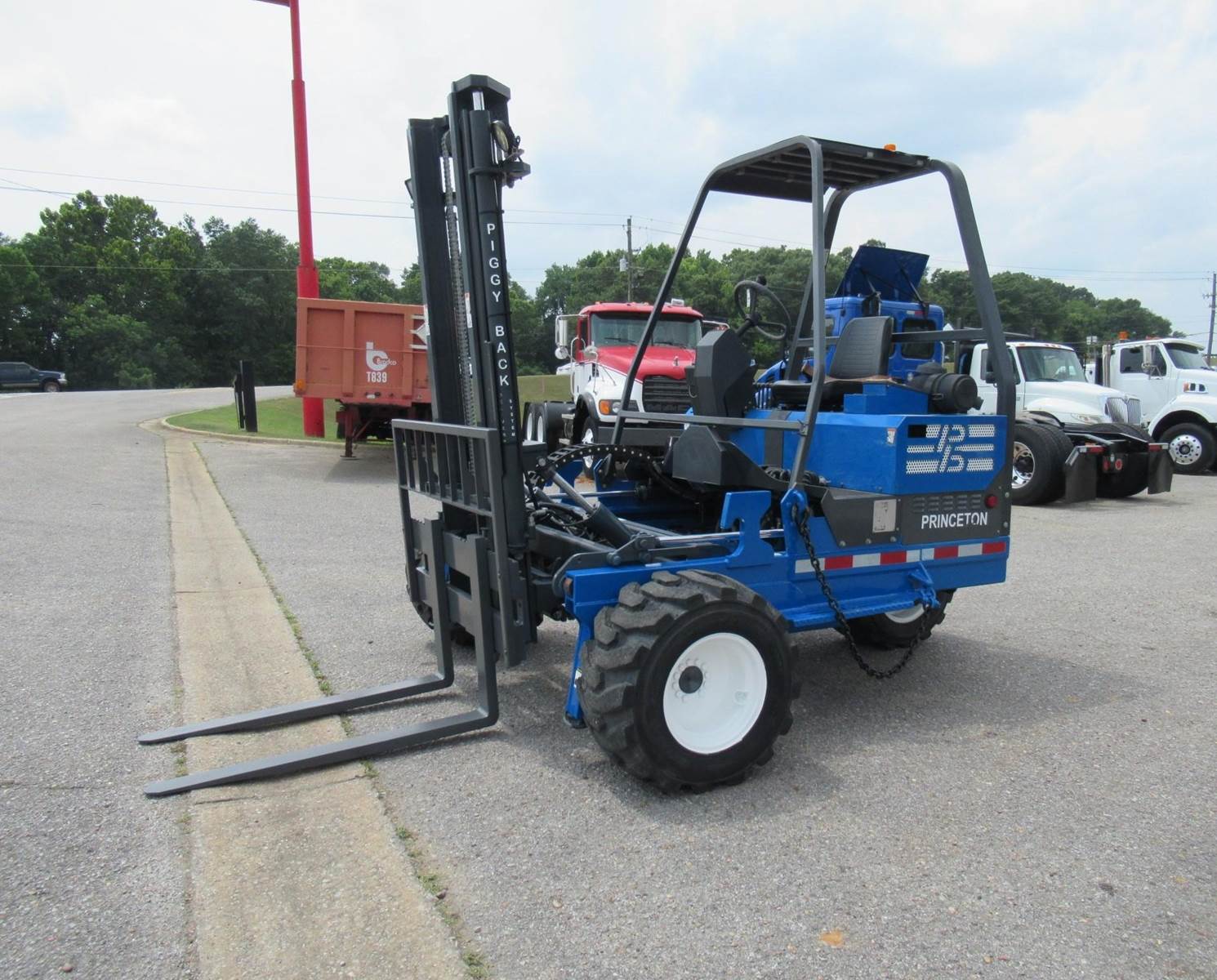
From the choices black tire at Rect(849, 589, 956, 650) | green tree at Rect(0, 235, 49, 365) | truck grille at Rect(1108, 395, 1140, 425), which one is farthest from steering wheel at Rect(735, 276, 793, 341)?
green tree at Rect(0, 235, 49, 365)

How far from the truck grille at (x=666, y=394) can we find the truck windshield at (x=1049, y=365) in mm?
6006

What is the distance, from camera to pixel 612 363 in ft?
42.2

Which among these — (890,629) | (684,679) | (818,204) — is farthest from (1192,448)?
(684,679)

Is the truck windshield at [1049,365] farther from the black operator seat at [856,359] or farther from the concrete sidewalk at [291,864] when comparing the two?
the concrete sidewalk at [291,864]

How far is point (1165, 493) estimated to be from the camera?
13156mm

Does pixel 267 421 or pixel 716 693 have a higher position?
pixel 267 421

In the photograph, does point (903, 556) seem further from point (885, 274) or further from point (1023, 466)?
point (1023, 466)

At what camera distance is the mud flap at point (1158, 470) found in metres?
12.0

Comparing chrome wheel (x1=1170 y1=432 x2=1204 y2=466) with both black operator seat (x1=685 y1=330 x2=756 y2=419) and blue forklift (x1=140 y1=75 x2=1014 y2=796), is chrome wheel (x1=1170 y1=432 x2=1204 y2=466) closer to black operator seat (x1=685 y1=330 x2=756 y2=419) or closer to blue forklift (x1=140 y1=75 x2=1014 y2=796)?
blue forklift (x1=140 y1=75 x2=1014 y2=796)

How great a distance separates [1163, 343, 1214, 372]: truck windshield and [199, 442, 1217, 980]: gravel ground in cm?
1185

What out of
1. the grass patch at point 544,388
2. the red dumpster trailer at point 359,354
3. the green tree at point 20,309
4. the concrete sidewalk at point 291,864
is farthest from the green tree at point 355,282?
the concrete sidewalk at point 291,864

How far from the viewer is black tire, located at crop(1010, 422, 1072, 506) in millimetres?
11594

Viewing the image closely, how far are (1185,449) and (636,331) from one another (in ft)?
32.2

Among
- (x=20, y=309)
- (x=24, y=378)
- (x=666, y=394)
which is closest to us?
(x=666, y=394)
